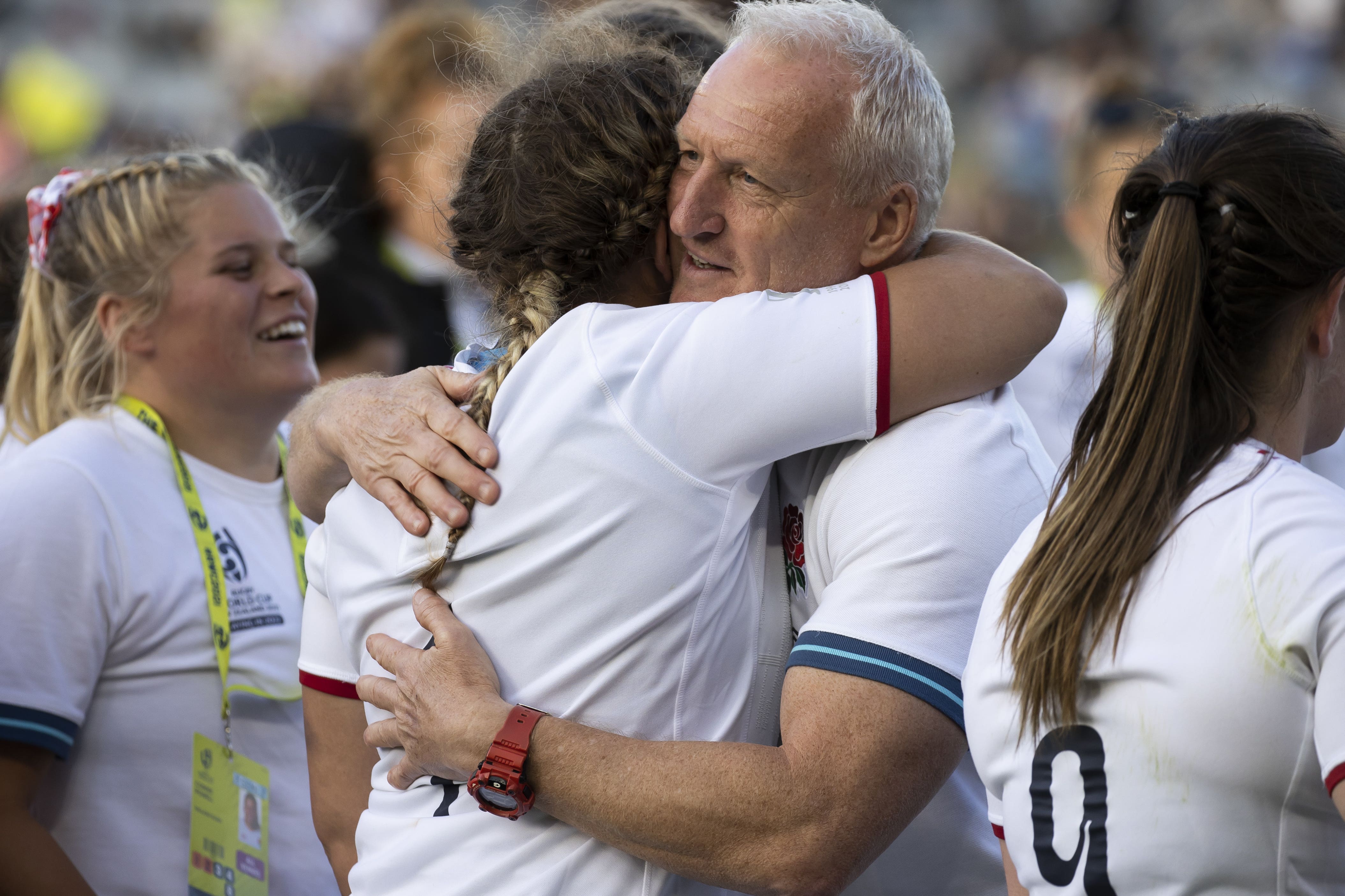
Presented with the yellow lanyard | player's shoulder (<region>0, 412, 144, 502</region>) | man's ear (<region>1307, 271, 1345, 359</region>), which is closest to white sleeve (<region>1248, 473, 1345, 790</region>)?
man's ear (<region>1307, 271, 1345, 359</region>)

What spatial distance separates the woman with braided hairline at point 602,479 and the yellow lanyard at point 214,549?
0.77 m

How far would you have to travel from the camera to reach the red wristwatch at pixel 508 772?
155cm

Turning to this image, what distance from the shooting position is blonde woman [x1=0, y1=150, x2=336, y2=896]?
2340 mm

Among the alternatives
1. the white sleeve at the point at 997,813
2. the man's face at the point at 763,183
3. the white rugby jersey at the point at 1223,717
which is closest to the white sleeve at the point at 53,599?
the man's face at the point at 763,183

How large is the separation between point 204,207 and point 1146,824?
241cm

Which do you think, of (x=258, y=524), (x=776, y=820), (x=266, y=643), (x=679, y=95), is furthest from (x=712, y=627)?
(x=258, y=524)

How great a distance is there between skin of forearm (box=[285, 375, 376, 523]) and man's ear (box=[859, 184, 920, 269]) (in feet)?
2.65

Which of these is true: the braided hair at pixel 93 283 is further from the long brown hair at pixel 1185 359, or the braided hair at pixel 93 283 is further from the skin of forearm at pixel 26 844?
the long brown hair at pixel 1185 359

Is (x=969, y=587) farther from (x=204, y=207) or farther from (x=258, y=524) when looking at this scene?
(x=204, y=207)

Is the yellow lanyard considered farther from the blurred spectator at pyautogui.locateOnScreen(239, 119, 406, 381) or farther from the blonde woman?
the blurred spectator at pyautogui.locateOnScreen(239, 119, 406, 381)

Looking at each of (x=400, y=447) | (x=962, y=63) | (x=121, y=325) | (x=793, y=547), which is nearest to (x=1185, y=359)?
(x=793, y=547)

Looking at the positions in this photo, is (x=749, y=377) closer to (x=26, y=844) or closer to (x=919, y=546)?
(x=919, y=546)

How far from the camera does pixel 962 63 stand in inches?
524

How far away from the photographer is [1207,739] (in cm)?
129
